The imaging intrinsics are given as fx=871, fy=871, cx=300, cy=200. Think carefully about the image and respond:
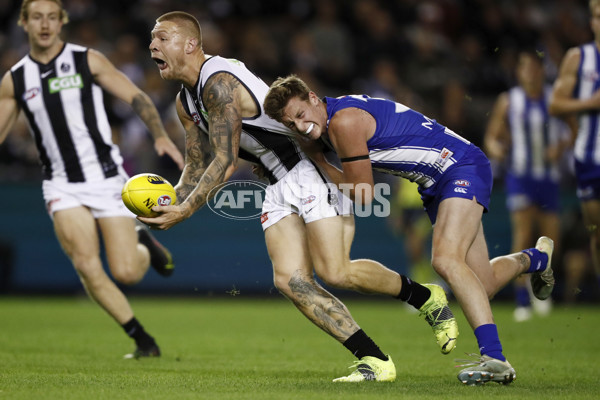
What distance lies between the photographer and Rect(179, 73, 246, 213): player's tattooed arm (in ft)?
18.1

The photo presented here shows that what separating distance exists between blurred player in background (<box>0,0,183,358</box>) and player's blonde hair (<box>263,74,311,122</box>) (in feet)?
5.68

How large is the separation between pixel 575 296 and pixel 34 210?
26.8 ft

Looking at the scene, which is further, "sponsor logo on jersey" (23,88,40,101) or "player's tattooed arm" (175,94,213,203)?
"sponsor logo on jersey" (23,88,40,101)

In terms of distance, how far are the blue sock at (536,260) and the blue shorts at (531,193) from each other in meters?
4.40

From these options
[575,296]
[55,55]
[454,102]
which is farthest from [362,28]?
[55,55]

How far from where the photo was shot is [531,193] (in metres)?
11.0

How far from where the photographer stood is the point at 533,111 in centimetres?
1120

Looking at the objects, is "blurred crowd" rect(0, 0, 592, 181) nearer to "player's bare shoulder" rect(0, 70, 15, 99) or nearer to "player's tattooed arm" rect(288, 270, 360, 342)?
"player's bare shoulder" rect(0, 70, 15, 99)

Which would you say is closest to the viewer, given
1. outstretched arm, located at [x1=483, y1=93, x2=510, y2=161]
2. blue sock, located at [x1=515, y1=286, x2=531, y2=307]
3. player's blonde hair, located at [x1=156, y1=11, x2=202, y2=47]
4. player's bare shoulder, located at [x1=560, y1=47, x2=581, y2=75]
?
player's blonde hair, located at [x1=156, y1=11, x2=202, y2=47]

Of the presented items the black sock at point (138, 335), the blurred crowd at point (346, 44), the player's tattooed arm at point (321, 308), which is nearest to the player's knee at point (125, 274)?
the black sock at point (138, 335)

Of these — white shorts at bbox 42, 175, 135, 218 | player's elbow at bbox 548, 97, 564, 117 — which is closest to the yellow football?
white shorts at bbox 42, 175, 135, 218

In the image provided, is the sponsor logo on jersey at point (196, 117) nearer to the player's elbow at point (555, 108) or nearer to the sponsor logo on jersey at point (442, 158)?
the sponsor logo on jersey at point (442, 158)

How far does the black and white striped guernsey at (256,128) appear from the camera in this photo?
5.77 m

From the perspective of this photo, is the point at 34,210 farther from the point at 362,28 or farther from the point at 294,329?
the point at 362,28
